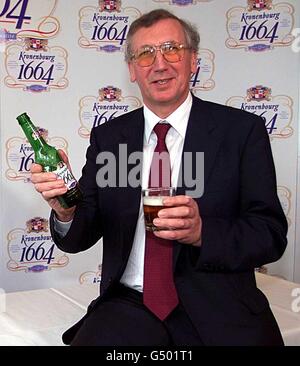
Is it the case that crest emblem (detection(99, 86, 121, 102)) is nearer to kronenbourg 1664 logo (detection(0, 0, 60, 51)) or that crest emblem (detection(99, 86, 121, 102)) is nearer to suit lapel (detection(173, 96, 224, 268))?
kronenbourg 1664 logo (detection(0, 0, 60, 51))

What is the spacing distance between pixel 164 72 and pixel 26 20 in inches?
65.1

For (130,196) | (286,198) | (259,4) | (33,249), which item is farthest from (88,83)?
(130,196)

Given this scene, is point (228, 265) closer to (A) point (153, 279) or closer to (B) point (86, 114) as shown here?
(A) point (153, 279)

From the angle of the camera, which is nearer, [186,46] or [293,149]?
[186,46]

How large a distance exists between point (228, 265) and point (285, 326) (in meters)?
0.51

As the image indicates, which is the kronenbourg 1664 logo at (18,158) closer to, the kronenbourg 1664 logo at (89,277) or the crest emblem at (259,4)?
the kronenbourg 1664 logo at (89,277)

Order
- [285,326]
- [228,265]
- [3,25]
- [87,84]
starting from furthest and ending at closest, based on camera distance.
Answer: [87,84], [3,25], [285,326], [228,265]

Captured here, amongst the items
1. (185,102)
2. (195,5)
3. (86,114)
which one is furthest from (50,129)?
(185,102)

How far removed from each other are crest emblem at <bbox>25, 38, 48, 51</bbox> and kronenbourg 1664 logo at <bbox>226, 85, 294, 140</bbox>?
1.19m

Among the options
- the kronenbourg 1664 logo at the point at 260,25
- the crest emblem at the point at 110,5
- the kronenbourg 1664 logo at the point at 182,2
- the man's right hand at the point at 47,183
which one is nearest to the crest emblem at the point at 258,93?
the kronenbourg 1664 logo at the point at 260,25

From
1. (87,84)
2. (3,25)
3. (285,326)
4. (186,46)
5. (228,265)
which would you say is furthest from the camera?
(87,84)

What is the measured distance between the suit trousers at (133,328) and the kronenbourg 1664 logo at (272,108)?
193cm

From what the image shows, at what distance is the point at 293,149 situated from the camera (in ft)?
9.91

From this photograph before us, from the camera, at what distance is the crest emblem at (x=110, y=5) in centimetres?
295
